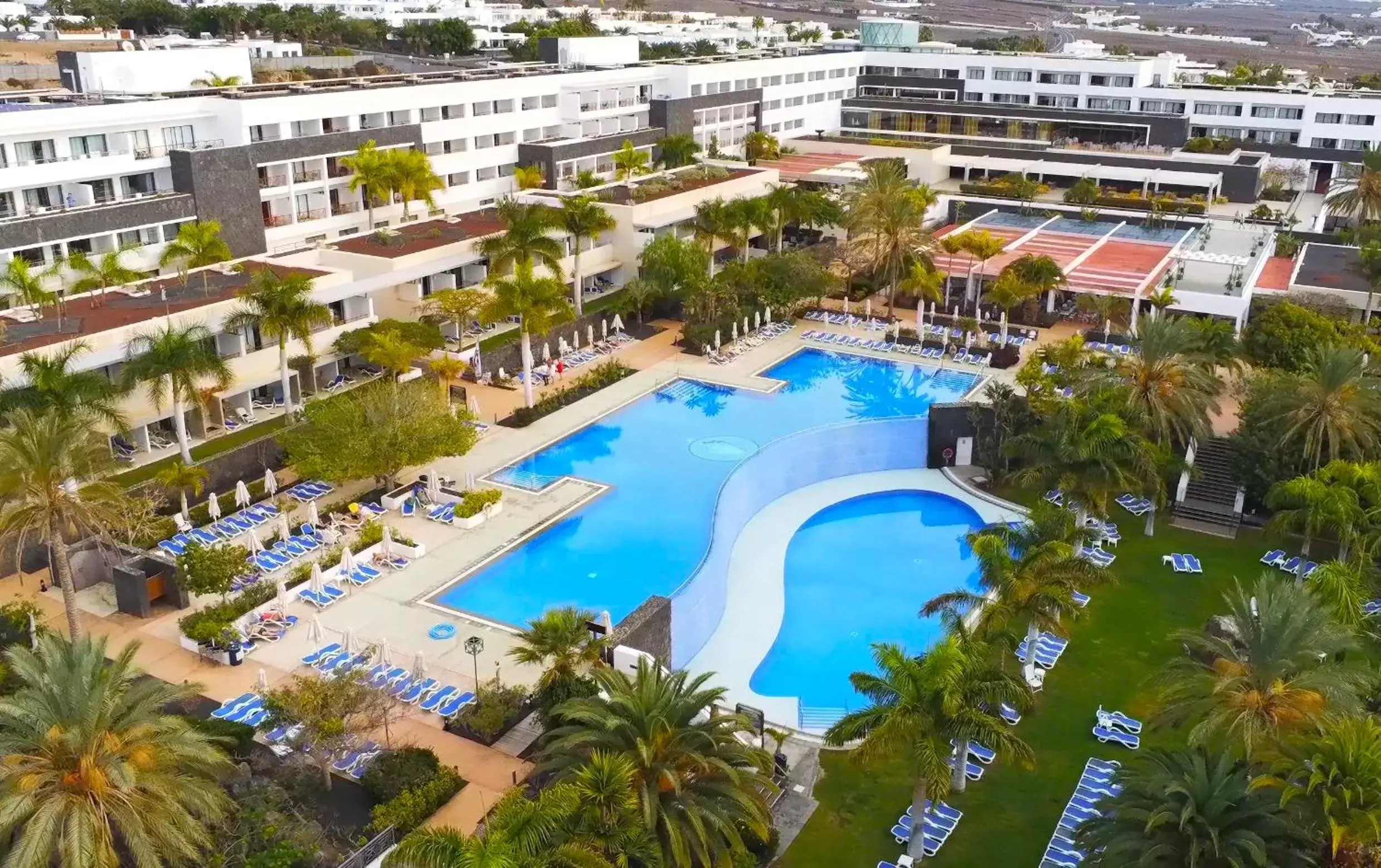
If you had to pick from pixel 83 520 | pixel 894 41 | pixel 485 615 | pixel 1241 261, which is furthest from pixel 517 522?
pixel 894 41

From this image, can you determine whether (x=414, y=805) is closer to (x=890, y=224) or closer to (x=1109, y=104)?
(x=890, y=224)

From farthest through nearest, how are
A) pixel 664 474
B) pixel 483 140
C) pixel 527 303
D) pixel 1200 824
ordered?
pixel 483 140, pixel 527 303, pixel 664 474, pixel 1200 824

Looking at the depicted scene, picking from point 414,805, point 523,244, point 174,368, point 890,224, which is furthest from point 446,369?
point 890,224

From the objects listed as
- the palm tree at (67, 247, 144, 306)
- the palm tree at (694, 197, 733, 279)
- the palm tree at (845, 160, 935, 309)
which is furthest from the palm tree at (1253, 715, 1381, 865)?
the palm tree at (67, 247, 144, 306)

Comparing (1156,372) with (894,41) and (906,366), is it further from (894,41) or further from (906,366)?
(894,41)

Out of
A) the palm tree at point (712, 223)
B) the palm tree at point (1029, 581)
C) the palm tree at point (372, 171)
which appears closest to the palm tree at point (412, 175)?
the palm tree at point (372, 171)

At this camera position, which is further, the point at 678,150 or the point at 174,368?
the point at 678,150

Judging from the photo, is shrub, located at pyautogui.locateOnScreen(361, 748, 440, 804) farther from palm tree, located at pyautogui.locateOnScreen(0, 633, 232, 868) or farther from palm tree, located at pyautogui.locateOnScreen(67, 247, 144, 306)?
palm tree, located at pyautogui.locateOnScreen(67, 247, 144, 306)
